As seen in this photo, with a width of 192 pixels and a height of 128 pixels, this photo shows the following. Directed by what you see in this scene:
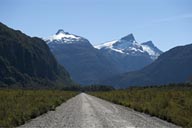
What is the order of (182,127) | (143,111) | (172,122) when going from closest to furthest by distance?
(182,127), (172,122), (143,111)

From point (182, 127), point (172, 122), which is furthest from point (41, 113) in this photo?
point (182, 127)

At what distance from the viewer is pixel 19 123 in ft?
90.1

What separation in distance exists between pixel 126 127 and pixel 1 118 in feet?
30.0

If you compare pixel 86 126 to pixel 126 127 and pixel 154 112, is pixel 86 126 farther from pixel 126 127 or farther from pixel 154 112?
pixel 154 112

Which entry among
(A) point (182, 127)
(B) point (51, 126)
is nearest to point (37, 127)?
(B) point (51, 126)

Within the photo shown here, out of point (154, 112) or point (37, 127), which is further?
point (154, 112)

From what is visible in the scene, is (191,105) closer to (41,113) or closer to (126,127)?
(41,113)

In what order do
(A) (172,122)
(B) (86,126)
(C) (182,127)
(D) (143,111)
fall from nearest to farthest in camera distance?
1. (B) (86,126)
2. (C) (182,127)
3. (A) (172,122)
4. (D) (143,111)

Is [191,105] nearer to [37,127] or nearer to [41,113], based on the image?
[41,113]

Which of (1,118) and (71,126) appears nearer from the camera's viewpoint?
(71,126)

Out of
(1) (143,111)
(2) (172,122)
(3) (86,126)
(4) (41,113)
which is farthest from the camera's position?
(1) (143,111)

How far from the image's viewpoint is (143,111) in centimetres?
4569

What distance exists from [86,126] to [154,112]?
16012mm

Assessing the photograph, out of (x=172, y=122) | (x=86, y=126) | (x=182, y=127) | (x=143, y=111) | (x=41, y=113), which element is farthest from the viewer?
(x=143, y=111)
